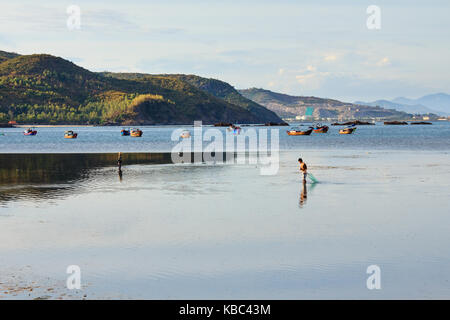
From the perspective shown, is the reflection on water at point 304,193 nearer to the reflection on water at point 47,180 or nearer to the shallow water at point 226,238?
the shallow water at point 226,238

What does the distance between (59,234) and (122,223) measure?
11.1 feet

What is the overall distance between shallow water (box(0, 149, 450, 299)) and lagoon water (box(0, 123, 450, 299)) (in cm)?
4

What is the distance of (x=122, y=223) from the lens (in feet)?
86.4

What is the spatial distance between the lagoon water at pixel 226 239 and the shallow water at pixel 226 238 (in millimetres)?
44

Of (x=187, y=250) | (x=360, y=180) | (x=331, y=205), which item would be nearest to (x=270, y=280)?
(x=187, y=250)

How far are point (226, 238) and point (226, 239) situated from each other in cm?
19

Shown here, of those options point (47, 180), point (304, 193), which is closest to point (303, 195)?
point (304, 193)

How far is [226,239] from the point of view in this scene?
22.8 metres

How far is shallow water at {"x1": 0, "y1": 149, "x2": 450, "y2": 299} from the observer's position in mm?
16656

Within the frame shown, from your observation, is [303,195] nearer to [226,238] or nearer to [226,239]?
[226,238]

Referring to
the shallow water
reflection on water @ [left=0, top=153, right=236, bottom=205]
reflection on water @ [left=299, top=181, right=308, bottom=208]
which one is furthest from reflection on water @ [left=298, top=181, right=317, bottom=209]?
reflection on water @ [left=0, top=153, right=236, bottom=205]

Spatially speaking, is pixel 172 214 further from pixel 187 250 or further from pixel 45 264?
pixel 45 264

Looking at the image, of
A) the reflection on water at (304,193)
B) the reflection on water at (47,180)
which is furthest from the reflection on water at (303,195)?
the reflection on water at (47,180)
